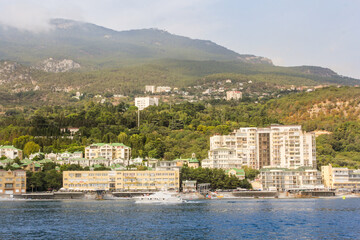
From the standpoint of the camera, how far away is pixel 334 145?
15225 centimetres

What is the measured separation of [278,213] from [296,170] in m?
51.5

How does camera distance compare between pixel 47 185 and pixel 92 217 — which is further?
pixel 47 185

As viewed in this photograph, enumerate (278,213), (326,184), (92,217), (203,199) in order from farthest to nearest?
(326,184), (203,199), (278,213), (92,217)

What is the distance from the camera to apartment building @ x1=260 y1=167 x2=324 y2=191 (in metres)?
125

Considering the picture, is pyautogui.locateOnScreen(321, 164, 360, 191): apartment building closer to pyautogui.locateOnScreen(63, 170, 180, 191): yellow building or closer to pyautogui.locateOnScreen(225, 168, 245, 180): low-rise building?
pyautogui.locateOnScreen(225, 168, 245, 180): low-rise building

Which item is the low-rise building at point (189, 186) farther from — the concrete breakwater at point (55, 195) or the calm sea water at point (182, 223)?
the calm sea water at point (182, 223)

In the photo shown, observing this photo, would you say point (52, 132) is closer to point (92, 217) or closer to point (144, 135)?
point (144, 135)

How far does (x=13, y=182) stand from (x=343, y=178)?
227 feet

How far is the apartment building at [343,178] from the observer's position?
126 metres

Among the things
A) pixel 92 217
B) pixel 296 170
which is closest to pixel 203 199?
pixel 296 170

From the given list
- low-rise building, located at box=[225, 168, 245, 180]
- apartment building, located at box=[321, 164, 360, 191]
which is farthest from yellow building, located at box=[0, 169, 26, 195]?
apartment building, located at box=[321, 164, 360, 191]

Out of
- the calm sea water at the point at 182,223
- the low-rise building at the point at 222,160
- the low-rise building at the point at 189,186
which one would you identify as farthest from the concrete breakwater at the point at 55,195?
the low-rise building at the point at 222,160

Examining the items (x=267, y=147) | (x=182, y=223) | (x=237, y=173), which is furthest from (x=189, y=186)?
(x=182, y=223)

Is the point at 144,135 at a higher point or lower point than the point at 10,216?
higher
